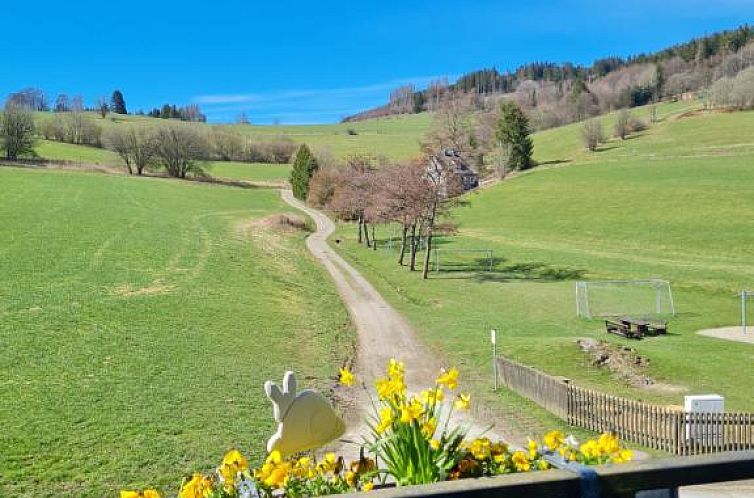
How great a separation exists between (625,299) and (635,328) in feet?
27.7

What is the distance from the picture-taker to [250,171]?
122 metres

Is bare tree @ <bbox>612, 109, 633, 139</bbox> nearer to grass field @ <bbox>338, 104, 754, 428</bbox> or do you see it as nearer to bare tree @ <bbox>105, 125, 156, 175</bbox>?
grass field @ <bbox>338, 104, 754, 428</bbox>

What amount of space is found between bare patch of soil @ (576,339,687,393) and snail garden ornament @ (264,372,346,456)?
1565cm

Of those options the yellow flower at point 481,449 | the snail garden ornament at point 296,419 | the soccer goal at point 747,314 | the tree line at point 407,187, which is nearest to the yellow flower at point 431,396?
the yellow flower at point 481,449

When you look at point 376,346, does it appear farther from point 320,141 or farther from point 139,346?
point 320,141

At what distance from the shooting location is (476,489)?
2848 millimetres

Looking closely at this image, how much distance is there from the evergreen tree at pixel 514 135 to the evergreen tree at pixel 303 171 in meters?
28.7

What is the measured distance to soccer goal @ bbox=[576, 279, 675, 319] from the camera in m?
32.4

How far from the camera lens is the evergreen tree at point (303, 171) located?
95.9 meters

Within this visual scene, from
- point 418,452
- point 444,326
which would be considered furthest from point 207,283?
point 418,452

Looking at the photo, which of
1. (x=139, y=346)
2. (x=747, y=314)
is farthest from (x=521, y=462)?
(x=747, y=314)

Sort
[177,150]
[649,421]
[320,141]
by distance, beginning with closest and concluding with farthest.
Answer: [649,421] → [177,150] → [320,141]

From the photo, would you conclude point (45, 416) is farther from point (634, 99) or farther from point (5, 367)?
point (634, 99)

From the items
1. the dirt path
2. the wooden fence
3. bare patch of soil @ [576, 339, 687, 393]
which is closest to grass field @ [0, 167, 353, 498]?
the dirt path
